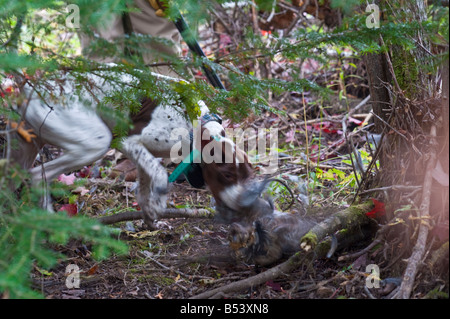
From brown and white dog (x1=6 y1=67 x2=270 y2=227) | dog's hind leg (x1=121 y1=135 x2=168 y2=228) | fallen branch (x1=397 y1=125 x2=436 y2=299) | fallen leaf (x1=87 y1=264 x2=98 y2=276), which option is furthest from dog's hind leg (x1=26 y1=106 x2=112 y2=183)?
fallen branch (x1=397 y1=125 x2=436 y2=299)

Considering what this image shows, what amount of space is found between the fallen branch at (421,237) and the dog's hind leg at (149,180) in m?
2.04

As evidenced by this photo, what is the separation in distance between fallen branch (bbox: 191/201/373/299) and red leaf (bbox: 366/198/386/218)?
1.6 inches

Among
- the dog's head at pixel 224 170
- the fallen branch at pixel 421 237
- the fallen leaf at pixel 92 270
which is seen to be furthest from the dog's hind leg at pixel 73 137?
the fallen branch at pixel 421 237

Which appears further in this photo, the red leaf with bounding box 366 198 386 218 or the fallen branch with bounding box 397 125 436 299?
the red leaf with bounding box 366 198 386 218

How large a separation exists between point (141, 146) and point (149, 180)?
280mm

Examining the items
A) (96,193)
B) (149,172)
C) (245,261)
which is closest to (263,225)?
(245,261)

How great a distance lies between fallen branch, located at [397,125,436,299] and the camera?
2.27m

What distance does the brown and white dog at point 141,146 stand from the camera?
141 inches

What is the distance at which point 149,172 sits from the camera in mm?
3902

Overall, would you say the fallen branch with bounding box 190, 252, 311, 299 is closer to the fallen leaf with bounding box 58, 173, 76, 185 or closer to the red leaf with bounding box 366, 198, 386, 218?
the red leaf with bounding box 366, 198, 386, 218

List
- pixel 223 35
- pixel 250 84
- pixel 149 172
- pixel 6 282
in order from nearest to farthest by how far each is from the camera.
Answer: pixel 6 282, pixel 250 84, pixel 149 172, pixel 223 35
